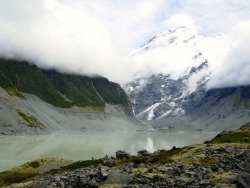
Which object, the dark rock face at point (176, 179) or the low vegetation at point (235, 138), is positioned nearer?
the dark rock face at point (176, 179)

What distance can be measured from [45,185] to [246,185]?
17.8 m

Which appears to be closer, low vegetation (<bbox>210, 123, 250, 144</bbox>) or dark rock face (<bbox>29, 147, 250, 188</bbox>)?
dark rock face (<bbox>29, 147, 250, 188</bbox>)

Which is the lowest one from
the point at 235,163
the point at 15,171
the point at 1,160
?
the point at 235,163

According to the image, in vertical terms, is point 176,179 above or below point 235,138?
below

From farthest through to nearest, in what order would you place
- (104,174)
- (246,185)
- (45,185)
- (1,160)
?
(1,160) → (45,185) → (104,174) → (246,185)

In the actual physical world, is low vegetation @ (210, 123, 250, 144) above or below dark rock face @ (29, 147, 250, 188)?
above

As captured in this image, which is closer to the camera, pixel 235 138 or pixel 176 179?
pixel 176 179

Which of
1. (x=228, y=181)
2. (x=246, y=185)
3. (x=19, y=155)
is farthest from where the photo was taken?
(x=19, y=155)

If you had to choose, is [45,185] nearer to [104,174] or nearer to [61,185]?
[61,185]

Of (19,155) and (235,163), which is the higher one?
(19,155)

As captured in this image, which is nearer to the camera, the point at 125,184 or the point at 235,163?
the point at 125,184

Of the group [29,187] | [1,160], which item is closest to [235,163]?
[29,187]

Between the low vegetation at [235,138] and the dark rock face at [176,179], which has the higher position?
the low vegetation at [235,138]

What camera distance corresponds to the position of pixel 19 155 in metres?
122
